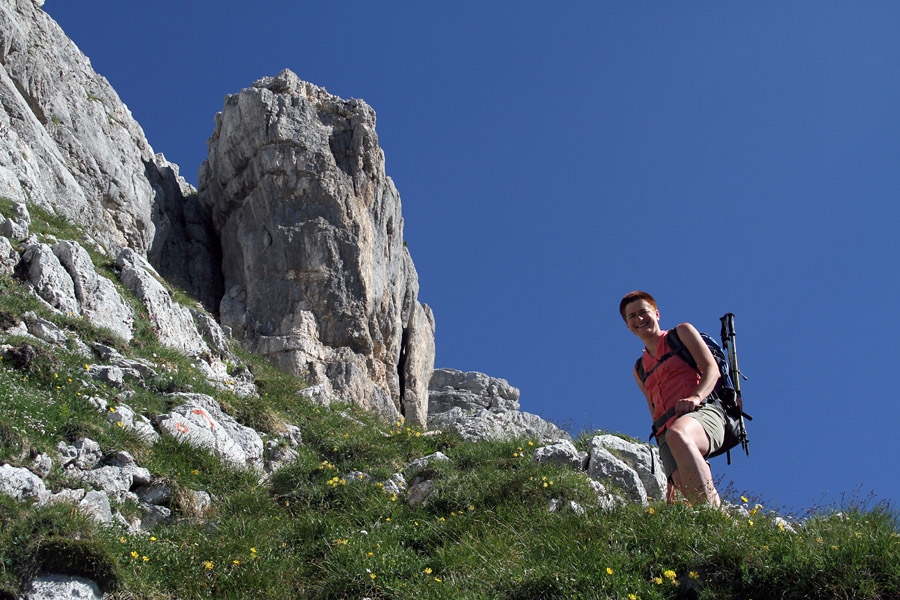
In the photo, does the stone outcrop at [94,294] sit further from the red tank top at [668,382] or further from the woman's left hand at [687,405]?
the woman's left hand at [687,405]

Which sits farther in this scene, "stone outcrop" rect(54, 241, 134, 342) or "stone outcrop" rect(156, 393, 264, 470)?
"stone outcrop" rect(54, 241, 134, 342)

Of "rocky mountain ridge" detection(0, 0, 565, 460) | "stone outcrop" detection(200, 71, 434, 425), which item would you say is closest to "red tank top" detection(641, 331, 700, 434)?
"rocky mountain ridge" detection(0, 0, 565, 460)

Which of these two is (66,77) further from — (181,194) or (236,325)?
(236,325)

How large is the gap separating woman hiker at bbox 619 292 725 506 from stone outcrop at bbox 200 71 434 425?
677 inches

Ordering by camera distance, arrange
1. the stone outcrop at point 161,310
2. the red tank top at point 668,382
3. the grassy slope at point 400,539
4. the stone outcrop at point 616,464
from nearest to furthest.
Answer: the grassy slope at point 400,539
the red tank top at point 668,382
the stone outcrop at point 616,464
the stone outcrop at point 161,310

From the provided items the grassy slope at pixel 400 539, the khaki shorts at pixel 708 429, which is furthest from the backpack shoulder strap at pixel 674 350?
the grassy slope at pixel 400 539

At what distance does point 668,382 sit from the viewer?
7039mm

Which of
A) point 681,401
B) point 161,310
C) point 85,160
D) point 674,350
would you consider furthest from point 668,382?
point 85,160

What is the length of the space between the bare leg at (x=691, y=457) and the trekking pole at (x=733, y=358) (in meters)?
0.67

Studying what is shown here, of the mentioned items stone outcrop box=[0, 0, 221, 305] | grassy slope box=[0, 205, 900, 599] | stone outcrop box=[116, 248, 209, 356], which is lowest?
grassy slope box=[0, 205, 900, 599]

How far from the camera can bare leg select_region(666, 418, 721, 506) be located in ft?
20.6

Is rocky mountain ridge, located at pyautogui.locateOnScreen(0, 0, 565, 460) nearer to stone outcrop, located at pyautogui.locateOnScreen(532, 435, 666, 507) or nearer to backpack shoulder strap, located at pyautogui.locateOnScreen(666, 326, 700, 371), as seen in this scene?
stone outcrop, located at pyautogui.locateOnScreen(532, 435, 666, 507)

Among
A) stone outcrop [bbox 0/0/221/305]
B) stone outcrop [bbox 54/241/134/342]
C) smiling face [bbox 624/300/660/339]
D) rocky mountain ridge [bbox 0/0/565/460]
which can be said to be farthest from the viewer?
rocky mountain ridge [bbox 0/0/565/460]

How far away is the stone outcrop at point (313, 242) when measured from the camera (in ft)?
83.0
